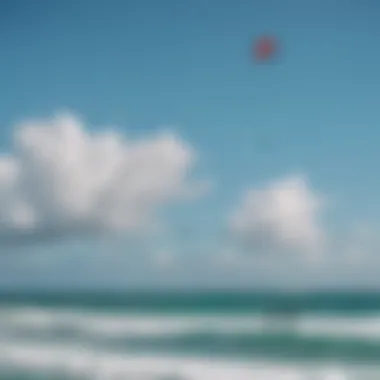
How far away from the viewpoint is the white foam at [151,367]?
7.02 meters

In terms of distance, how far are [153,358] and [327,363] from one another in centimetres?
173

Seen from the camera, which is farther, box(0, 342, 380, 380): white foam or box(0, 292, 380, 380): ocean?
box(0, 292, 380, 380): ocean

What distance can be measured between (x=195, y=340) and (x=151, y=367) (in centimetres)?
115

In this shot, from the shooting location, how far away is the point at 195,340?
8609 mm

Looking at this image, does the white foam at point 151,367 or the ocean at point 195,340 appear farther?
the ocean at point 195,340

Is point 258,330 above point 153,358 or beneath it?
above

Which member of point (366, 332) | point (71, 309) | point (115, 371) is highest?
point (71, 309)

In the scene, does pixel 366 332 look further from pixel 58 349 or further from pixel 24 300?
pixel 24 300

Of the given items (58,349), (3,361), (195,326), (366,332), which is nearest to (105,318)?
(195,326)

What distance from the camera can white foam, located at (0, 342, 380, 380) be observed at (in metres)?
7.02

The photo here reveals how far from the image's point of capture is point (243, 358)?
308 inches

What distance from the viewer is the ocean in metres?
7.30

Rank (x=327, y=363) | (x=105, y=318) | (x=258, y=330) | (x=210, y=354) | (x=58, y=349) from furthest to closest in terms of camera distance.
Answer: (x=105, y=318), (x=258, y=330), (x=58, y=349), (x=210, y=354), (x=327, y=363)

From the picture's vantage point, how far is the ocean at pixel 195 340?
7.30 m
